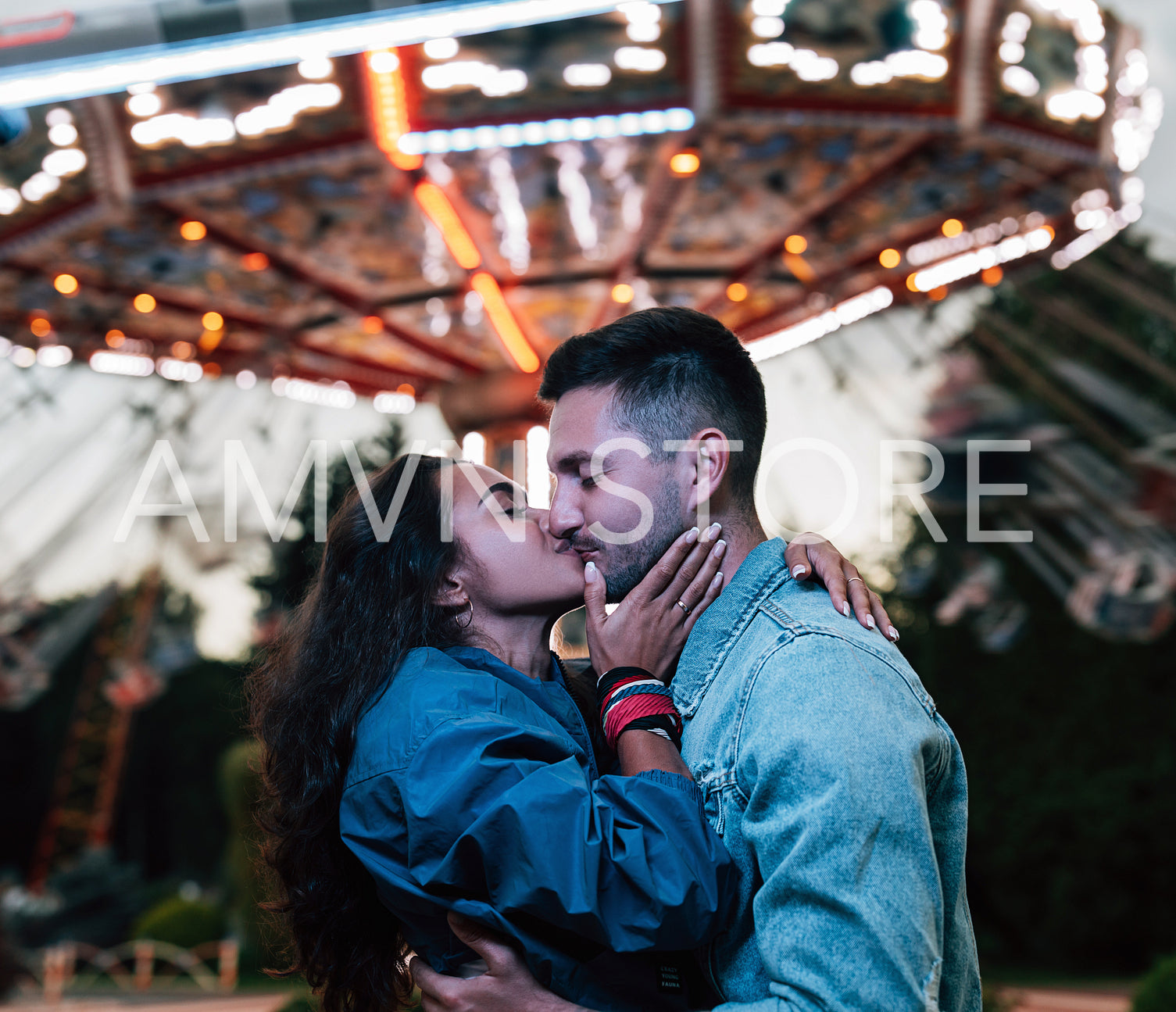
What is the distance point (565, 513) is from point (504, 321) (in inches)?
255

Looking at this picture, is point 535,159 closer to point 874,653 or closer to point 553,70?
point 553,70

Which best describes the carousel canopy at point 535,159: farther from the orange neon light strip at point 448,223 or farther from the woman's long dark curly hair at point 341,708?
the woman's long dark curly hair at point 341,708

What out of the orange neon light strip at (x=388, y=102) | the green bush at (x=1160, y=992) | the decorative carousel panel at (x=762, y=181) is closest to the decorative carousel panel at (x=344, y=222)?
the orange neon light strip at (x=388, y=102)

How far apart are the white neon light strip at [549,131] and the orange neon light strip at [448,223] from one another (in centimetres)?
59

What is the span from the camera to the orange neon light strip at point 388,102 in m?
5.11

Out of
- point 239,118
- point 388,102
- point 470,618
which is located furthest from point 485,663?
point 239,118

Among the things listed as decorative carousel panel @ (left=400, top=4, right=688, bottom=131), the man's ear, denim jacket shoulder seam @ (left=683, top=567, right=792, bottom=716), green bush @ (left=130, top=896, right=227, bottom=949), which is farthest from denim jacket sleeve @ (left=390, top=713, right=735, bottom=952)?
green bush @ (left=130, top=896, right=227, bottom=949)

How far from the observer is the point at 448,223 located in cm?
677

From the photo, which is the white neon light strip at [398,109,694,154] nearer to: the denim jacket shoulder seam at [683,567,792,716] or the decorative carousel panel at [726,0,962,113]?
the decorative carousel panel at [726,0,962,113]

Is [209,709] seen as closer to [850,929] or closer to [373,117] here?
[373,117]

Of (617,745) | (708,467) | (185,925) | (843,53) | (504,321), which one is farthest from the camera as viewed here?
(185,925)

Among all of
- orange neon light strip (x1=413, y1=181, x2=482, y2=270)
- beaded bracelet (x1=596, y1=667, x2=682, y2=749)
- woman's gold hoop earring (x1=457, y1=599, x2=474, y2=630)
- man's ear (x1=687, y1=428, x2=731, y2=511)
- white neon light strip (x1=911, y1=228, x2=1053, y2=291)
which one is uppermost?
man's ear (x1=687, y1=428, x2=731, y2=511)

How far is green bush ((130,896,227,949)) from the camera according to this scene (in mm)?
14148

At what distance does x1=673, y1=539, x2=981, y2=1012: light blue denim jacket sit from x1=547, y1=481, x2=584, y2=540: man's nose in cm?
49
